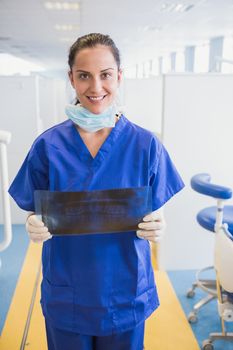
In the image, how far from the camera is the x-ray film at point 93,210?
0.92 metres

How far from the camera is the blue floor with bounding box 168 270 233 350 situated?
5.79 ft

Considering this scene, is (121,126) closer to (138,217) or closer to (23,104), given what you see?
(138,217)

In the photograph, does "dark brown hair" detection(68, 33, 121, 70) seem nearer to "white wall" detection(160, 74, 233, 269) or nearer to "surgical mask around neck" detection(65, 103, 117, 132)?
"surgical mask around neck" detection(65, 103, 117, 132)

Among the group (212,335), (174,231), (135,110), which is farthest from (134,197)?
(135,110)

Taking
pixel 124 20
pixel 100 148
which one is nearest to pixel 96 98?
pixel 100 148

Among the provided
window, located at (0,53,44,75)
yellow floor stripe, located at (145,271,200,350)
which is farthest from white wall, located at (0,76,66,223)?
window, located at (0,53,44,75)

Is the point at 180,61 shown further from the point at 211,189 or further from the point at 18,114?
the point at 211,189

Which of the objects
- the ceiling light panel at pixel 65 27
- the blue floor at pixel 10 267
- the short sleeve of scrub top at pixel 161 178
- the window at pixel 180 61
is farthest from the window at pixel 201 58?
the short sleeve of scrub top at pixel 161 178

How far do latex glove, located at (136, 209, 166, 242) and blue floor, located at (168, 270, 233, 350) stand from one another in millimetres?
1052

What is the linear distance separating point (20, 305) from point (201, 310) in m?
1.07

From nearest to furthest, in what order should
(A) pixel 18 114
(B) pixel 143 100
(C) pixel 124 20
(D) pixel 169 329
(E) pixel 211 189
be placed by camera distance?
1. (E) pixel 211 189
2. (D) pixel 169 329
3. (A) pixel 18 114
4. (B) pixel 143 100
5. (C) pixel 124 20

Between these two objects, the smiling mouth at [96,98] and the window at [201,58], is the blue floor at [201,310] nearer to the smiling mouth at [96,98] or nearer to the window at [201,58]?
the smiling mouth at [96,98]

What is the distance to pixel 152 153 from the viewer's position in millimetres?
1004

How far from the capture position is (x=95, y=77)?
3.10 feet
